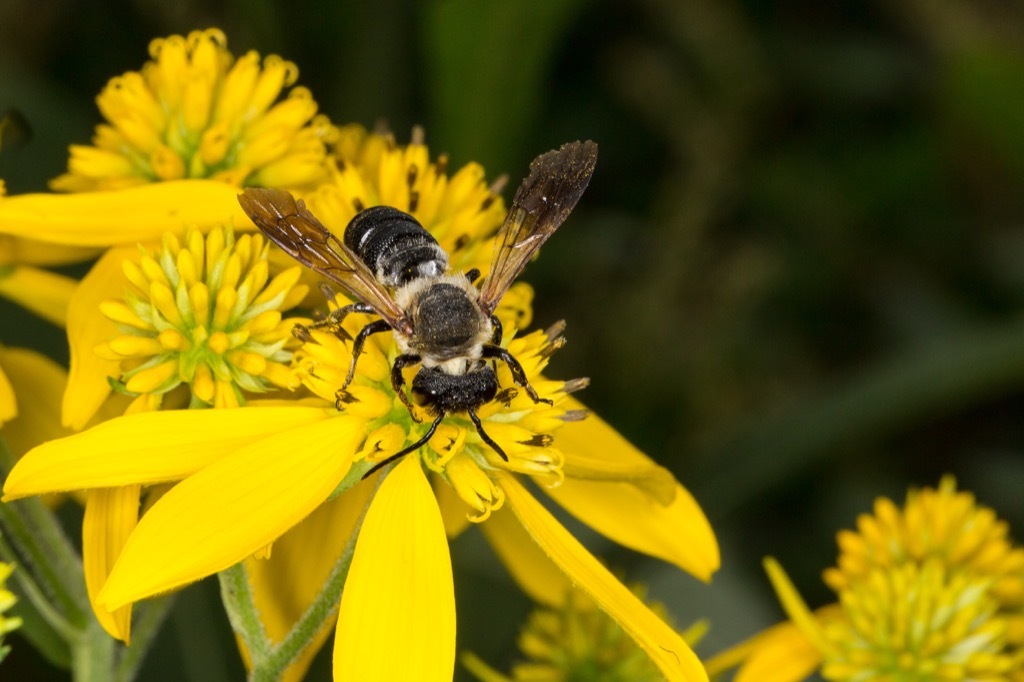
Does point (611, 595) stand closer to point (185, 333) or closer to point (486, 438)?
point (486, 438)

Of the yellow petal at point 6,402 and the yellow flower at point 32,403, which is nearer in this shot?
the yellow petal at point 6,402

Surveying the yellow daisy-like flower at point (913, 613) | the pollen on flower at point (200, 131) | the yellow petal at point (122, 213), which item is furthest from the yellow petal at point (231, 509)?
the yellow daisy-like flower at point (913, 613)

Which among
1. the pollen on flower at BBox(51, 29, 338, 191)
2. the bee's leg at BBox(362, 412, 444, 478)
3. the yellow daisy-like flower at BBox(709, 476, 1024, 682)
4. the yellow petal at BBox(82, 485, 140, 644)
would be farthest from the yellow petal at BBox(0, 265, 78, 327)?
the yellow daisy-like flower at BBox(709, 476, 1024, 682)

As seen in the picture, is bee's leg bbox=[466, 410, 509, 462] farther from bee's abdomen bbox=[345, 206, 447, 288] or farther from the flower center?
bee's abdomen bbox=[345, 206, 447, 288]

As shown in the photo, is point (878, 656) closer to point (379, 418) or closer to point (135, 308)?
point (379, 418)

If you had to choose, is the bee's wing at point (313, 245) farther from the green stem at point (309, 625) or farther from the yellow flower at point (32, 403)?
the yellow flower at point (32, 403)

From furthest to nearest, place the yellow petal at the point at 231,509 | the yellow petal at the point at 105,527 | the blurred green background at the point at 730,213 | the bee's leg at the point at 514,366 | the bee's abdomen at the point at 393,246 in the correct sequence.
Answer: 1. the blurred green background at the point at 730,213
2. the bee's abdomen at the point at 393,246
3. the bee's leg at the point at 514,366
4. the yellow petal at the point at 105,527
5. the yellow petal at the point at 231,509

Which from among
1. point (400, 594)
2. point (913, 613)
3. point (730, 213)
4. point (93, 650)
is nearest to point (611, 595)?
point (400, 594)
